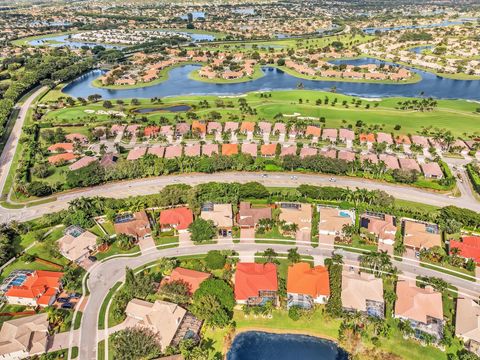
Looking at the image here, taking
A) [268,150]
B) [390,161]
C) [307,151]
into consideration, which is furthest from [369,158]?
[268,150]

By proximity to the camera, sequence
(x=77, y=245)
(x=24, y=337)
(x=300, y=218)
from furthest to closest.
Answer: (x=300, y=218) < (x=77, y=245) < (x=24, y=337)

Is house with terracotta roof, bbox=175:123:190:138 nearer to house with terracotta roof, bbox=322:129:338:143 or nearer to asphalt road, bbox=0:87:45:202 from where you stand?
house with terracotta roof, bbox=322:129:338:143

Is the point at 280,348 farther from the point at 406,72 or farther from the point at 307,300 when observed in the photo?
the point at 406,72

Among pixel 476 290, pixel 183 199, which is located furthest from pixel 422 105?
pixel 183 199

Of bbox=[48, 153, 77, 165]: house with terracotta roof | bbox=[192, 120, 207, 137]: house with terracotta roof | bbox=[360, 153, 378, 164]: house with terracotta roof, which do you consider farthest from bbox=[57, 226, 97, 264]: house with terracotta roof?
bbox=[360, 153, 378, 164]: house with terracotta roof

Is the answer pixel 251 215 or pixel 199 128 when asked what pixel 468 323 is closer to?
pixel 251 215

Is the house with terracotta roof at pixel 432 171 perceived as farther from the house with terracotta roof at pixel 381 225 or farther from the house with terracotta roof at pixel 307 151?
the house with terracotta roof at pixel 307 151

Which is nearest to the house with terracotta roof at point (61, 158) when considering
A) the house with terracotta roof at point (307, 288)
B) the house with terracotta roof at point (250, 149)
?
the house with terracotta roof at point (250, 149)

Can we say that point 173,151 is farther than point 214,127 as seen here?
No
